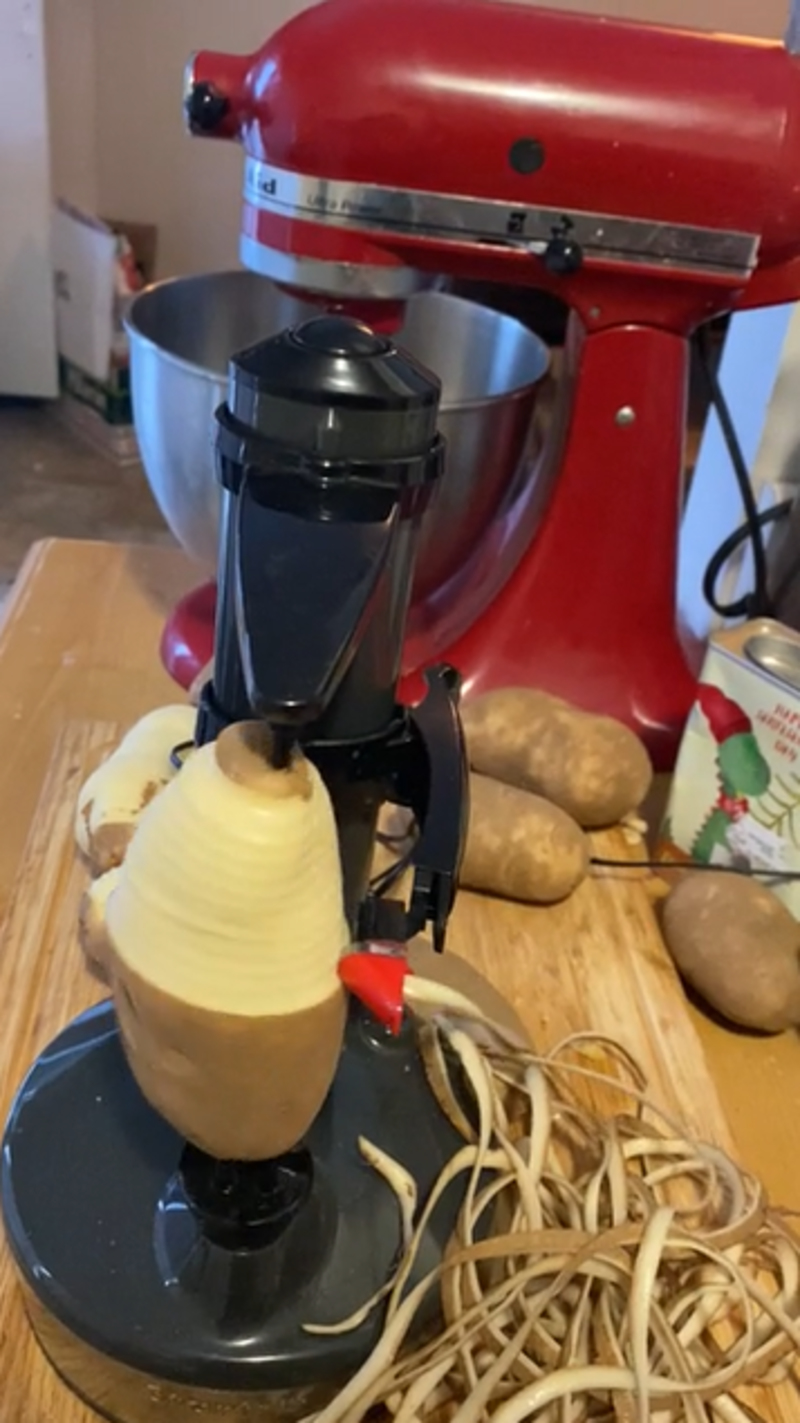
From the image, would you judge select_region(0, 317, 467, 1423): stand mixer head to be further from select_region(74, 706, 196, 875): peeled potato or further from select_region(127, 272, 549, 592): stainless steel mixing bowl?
select_region(127, 272, 549, 592): stainless steel mixing bowl

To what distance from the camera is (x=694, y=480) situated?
845 mm

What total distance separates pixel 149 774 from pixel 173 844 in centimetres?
23

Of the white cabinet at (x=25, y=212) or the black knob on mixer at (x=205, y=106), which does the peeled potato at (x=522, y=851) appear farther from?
the white cabinet at (x=25, y=212)

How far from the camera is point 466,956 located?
51cm

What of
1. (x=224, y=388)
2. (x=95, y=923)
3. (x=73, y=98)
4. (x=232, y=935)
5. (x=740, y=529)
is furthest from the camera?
(x=73, y=98)

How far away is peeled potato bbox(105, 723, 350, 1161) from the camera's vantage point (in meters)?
0.27

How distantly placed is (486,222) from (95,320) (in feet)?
4.06

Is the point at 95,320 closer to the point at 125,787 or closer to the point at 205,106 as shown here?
the point at 205,106

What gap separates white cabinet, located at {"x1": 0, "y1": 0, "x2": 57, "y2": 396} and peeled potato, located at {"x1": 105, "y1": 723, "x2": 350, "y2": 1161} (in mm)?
1559

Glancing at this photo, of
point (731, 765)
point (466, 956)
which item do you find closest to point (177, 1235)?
point (466, 956)

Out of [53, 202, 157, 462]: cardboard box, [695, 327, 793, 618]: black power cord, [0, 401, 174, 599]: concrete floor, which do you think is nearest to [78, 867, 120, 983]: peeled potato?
[695, 327, 793, 618]: black power cord

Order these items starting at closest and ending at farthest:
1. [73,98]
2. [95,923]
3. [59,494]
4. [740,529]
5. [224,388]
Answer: [95,923] < [224,388] < [740,529] < [59,494] < [73,98]

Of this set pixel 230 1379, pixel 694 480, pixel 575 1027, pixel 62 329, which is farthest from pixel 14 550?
pixel 230 1379

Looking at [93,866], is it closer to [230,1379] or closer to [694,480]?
[230,1379]
